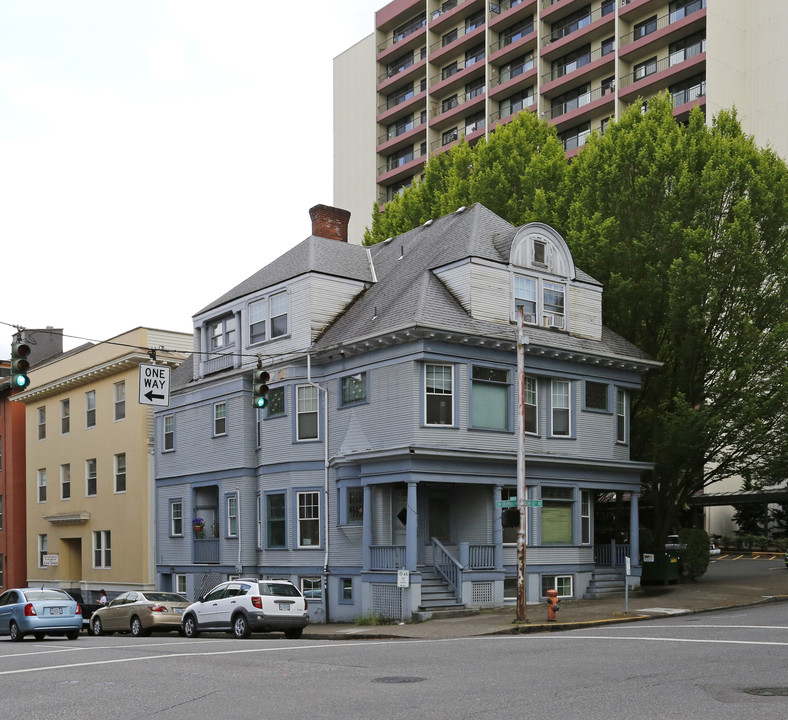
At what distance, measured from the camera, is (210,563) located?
36500mm

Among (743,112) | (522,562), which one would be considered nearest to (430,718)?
(522,562)

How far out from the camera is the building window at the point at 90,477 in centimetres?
4578

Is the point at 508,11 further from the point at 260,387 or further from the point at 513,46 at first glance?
the point at 260,387

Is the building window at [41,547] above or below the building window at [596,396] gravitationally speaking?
below

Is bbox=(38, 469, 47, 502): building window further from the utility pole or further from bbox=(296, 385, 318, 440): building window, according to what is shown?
the utility pole

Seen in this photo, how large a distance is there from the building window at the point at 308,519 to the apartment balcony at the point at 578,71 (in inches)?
1739

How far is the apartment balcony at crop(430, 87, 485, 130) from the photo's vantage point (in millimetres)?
75875

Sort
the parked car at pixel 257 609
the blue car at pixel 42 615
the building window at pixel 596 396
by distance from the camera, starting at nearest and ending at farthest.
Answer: the parked car at pixel 257 609
the blue car at pixel 42 615
the building window at pixel 596 396

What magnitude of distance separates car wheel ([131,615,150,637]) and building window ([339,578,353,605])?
5727 mm

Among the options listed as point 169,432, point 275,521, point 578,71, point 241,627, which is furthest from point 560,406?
point 578,71

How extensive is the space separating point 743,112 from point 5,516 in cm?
4877

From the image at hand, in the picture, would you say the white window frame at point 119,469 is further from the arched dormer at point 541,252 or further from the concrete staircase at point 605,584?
the concrete staircase at point 605,584

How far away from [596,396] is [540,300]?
3817mm

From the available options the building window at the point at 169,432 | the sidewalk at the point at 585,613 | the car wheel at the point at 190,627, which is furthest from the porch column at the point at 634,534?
the building window at the point at 169,432
